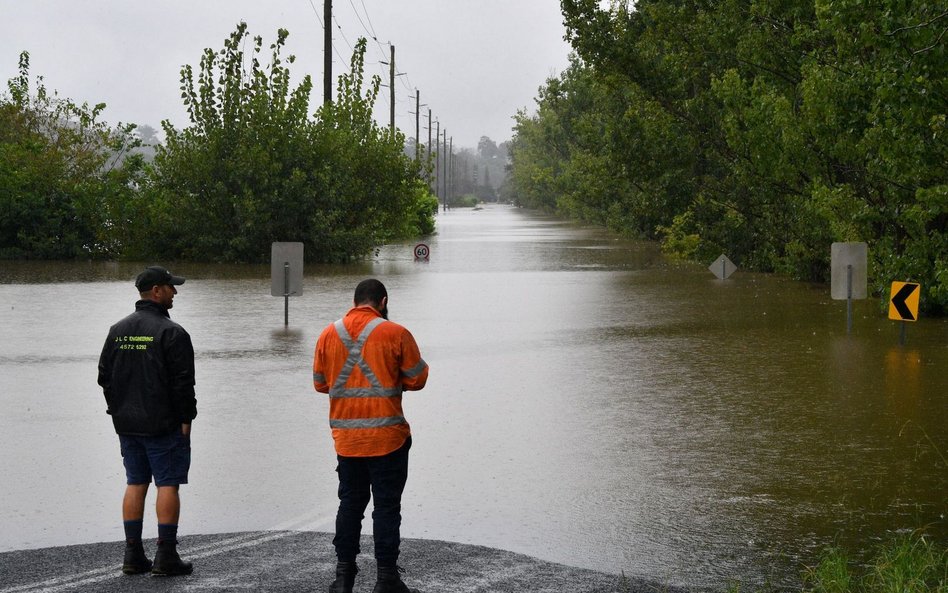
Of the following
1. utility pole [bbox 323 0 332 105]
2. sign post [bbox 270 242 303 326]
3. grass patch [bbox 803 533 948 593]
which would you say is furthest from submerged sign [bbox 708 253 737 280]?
grass patch [bbox 803 533 948 593]

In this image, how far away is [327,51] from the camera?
1633 inches

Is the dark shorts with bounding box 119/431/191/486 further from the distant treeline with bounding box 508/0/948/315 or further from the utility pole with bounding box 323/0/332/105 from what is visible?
the utility pole with bounding box 323/0/332/105

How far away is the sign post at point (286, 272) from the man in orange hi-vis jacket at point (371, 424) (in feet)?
42.9

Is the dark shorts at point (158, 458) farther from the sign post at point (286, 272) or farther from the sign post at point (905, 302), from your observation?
the sign post at point (286, 272)

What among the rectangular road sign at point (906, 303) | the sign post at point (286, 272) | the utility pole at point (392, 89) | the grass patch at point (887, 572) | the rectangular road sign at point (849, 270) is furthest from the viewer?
the utility pole at point (392, 89)

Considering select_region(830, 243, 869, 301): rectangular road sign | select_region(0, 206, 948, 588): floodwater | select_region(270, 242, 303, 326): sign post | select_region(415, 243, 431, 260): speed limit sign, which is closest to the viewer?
select_region(0, 206, 948, 588): floodwater

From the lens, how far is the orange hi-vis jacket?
634cm

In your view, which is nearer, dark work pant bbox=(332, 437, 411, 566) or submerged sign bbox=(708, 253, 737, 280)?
dark work pant bbox=(332, 437, 411, 566)

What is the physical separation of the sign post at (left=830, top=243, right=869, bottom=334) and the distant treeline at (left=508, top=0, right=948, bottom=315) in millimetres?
951

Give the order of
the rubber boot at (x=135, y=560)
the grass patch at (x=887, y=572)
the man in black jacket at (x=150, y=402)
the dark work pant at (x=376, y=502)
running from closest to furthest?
the grass patch at (x=887, y=572) < the dark work pant at (x=376, y=502) < the rubber boot at (x=135, y=560) < the man in black jacket at (x=150, y=402)

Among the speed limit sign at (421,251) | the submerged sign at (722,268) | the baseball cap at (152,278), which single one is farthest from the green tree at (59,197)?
the baseball cap at (152,278)

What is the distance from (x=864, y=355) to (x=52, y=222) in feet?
88.0

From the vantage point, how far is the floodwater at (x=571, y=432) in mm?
7887

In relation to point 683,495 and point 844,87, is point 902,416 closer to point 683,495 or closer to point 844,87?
point 683,495
